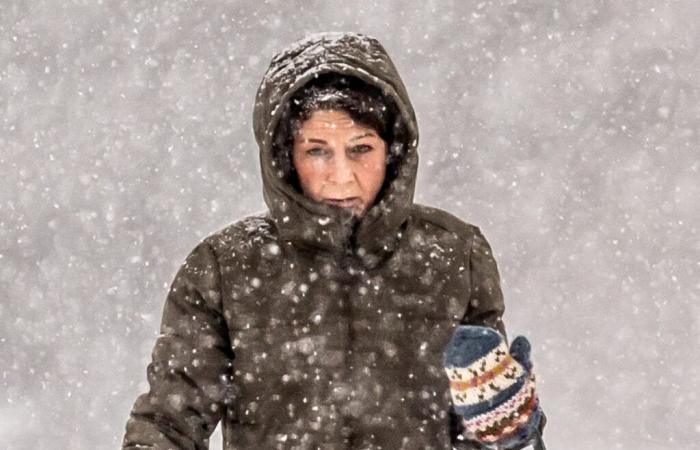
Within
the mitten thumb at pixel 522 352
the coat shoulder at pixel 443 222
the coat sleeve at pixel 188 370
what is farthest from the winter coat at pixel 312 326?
the mitten thumb at pixel 522 352

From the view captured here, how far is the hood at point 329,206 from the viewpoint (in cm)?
229

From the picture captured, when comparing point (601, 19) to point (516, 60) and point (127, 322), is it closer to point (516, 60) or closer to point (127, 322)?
point (516, 60)

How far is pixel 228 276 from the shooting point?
2320 mm

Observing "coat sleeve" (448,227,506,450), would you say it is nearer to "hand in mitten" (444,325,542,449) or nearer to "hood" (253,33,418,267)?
"hood" (253,33,418,267)

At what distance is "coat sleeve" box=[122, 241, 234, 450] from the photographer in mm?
2207

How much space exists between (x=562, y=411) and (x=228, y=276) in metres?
7.82

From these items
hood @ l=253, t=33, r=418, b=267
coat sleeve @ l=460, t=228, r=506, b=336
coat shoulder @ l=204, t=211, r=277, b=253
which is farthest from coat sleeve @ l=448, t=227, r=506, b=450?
coat shoulder @ l=204, t=211, r=277, b=253

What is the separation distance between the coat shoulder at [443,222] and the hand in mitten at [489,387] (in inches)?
18.3

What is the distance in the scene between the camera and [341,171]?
228 centimetres

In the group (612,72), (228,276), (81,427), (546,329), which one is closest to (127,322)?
(81,427)

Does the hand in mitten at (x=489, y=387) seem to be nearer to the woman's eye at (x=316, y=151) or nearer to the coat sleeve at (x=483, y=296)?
the coat sleeve at (x=483, y=296)

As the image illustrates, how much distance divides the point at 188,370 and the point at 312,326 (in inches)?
10.4

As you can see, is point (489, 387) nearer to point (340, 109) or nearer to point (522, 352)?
point (522, 352)

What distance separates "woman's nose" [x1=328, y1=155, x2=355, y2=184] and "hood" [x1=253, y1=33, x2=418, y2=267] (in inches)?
2.5
